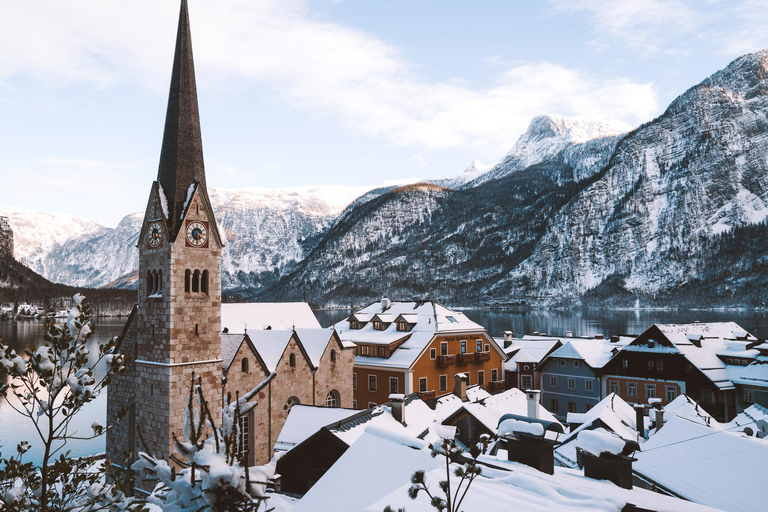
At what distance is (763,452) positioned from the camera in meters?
18.9

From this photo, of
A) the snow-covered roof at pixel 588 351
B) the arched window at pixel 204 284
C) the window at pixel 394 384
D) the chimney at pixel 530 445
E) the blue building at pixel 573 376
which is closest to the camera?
the chimney at pixel 530 445

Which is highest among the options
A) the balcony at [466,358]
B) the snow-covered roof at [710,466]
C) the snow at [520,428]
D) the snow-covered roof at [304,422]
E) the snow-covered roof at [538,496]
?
the snow at [520,428]

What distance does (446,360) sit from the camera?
5447cm

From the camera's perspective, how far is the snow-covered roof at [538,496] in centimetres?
1146

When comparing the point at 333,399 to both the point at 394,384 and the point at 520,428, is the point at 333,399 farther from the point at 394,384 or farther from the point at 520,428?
the point at 520,428

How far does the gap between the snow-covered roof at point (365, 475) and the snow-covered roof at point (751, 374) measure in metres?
46.5

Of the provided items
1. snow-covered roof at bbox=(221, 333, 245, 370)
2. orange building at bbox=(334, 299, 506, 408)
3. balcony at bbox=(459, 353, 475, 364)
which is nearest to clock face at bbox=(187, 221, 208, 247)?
snow-covered roof at bbox=(221, 333, 245, 370)

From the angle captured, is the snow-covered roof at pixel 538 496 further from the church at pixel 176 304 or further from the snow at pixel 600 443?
the church at pixel 176 304

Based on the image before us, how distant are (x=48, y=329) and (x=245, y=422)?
29086 mm

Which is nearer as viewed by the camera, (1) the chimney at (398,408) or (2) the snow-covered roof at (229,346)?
(1) the chimney at (398,408)

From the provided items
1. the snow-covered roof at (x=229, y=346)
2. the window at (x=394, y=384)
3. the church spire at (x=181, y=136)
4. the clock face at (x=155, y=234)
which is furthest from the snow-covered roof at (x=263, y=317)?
the church spire at (x=181, y=136)

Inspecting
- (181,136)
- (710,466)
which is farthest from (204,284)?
(710,466)

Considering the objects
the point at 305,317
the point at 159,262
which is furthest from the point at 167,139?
the point at 305,317

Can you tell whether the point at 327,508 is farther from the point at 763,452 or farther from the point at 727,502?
the point at 763,452
